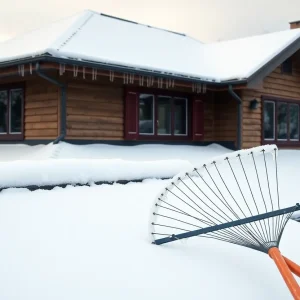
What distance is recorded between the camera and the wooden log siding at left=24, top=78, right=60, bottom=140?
36.5 ft

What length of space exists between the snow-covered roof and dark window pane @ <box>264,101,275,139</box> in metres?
1.73

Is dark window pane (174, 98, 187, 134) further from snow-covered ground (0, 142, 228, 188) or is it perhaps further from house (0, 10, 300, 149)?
snow-covered ground (0, 142, 228, 188)

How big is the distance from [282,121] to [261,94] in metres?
1.68

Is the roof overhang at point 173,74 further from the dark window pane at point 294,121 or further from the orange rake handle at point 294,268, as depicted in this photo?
the orange rake handle at point 294,268

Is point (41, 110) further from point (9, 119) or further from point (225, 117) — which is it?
point (225, 117)

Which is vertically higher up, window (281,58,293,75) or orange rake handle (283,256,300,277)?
window (281,58,293,75)

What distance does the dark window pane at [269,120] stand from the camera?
1524cm

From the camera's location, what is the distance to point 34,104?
11.7 metres

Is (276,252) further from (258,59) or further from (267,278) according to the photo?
(258,59)

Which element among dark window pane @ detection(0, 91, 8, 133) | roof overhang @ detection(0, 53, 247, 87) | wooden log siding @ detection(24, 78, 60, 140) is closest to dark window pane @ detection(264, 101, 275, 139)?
roof overhang @ detection(0, 53, 247, 87)

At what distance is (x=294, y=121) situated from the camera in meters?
16.5

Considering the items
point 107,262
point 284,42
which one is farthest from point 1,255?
point 284,42

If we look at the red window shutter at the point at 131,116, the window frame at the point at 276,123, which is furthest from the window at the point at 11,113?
the window frame at the point at 276,123

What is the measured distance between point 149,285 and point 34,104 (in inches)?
351
